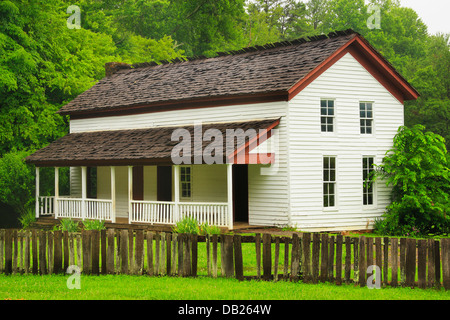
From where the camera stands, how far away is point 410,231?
77.2ft

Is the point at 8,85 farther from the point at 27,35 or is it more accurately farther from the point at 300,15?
the point at 300,15

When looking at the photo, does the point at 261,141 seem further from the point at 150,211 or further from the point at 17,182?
the point at 17,182

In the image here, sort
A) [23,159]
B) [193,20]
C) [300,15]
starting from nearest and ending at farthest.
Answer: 1. [23,159]
2. [193,20]
3. [300,15]

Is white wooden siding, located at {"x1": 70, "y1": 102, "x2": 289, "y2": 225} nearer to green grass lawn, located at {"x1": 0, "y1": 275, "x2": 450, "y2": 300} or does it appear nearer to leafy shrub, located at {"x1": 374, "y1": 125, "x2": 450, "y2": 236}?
leafy shrub, located at {"x1": 374, "y1": 125, "x2": 450, "y2": 236}

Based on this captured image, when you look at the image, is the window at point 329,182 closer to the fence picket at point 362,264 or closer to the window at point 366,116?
the window at point 366,116

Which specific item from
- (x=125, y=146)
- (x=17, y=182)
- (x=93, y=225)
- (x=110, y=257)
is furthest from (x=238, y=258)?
(x=17, y=182)

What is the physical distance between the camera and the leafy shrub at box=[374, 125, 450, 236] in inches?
926

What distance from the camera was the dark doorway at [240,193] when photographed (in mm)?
24562

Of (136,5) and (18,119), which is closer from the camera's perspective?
(18,119)

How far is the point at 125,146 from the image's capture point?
26.2m

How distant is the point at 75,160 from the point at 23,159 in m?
3.59

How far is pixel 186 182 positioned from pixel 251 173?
11.9 ft

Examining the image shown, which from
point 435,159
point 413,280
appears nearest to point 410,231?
point 435,159

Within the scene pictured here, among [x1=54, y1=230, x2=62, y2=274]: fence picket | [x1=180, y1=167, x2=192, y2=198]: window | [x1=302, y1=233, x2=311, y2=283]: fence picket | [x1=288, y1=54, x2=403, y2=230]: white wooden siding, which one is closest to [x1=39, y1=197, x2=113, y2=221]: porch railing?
[x1=180, y1=167, x2=192, y2=198]: window
